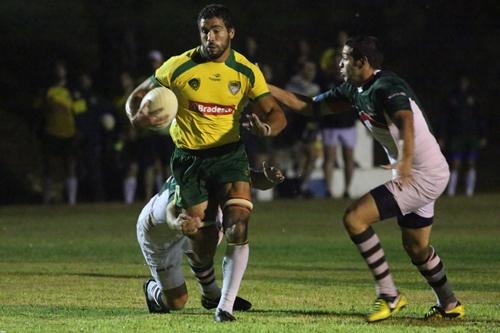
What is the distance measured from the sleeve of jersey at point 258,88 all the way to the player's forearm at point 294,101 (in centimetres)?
28

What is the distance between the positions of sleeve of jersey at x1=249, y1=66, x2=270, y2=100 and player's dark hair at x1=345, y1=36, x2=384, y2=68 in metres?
0.80

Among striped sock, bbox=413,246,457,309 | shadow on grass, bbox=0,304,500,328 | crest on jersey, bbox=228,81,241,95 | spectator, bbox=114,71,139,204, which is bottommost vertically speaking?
spectator, bbox=114,71,139,204

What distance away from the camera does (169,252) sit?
1096 cm

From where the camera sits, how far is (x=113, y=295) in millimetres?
12375

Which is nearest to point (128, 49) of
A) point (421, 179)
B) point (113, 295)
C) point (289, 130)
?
point (289, 130)

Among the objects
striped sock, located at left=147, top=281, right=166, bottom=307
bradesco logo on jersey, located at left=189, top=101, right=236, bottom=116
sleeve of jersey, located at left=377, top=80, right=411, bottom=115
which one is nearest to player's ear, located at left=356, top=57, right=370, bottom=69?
sleeve of jersey, located at left=377, top=80, right=411, bottom=115

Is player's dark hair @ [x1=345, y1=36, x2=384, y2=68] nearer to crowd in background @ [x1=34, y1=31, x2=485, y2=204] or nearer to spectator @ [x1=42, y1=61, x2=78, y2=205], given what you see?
crowd in background @ [x1=34, y1=31, x2=485, y2=204]

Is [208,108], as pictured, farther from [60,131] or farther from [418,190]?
[60,131]

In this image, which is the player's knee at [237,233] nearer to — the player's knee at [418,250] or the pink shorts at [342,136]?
the player's knee at [418,250]

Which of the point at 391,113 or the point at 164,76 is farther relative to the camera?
the point at 164,76

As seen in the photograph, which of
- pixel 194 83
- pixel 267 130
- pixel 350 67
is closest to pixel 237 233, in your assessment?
pixel 267 130

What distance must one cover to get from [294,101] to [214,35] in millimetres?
915

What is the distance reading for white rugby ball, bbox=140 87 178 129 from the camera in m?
10.3

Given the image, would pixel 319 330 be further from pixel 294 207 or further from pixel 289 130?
pixel 289 130
